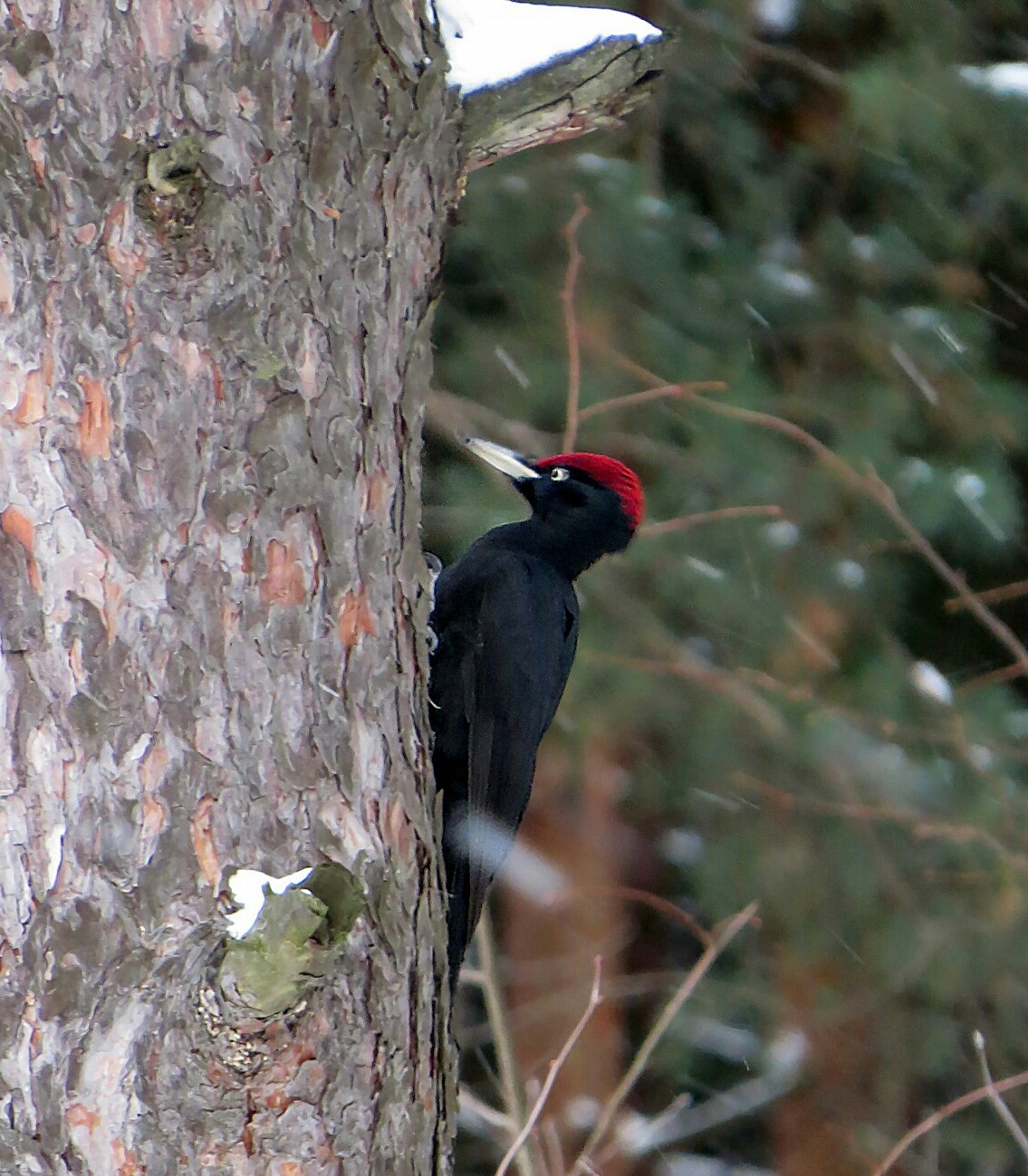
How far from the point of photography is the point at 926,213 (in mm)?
5199

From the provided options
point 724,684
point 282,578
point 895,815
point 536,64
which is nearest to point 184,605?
point 282,578

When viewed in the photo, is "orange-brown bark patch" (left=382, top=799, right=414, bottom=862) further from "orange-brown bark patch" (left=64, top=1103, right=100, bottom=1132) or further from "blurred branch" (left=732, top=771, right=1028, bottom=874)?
"blurred branch" (left=732, top=771, right=1028, bottom=874)

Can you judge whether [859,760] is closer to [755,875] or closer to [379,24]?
[755,875]

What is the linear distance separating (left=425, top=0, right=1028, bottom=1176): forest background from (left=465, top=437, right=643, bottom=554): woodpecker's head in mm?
1009

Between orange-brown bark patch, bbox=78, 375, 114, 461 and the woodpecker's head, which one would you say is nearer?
orange-brown bark patch, bbox=78, 375, 114, 461

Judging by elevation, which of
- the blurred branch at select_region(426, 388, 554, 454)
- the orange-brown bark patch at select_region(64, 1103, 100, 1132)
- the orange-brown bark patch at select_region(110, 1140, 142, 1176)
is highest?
the orange-brown bark patch at select_region(64, 1103, 100, 1132)

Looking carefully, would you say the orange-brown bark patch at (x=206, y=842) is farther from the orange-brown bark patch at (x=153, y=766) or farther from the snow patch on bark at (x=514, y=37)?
the snow patch on bark at (x=514, y=37)

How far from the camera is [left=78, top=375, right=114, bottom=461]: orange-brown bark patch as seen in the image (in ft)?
5.36

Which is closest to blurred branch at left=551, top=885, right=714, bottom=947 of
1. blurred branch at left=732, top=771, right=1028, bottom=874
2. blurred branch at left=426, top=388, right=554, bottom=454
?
blurred branch at left=732, top=771, right=1028, bottom=874

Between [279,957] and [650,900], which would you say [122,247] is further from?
[650,900]

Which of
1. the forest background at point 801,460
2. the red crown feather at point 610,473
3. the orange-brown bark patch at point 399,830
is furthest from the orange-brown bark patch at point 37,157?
→ the forest background at point 801,460

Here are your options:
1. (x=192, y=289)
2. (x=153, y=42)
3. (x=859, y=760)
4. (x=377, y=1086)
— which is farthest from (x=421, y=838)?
(x=859, y=760)

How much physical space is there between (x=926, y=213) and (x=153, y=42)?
4.08 meters

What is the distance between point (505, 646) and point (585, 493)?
589 millimetres
